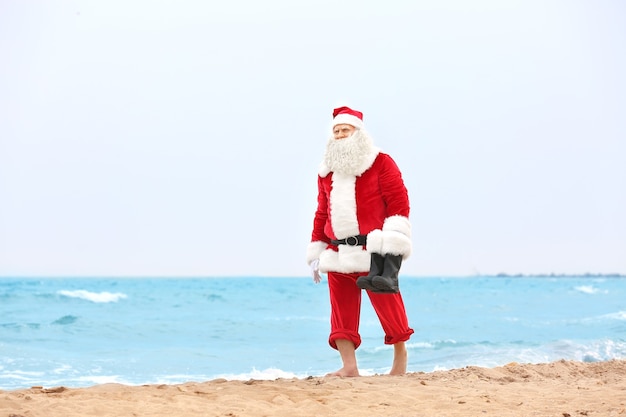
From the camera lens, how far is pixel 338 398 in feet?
14.0

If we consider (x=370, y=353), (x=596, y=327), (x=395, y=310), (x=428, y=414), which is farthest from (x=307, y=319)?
(x=428, y=414)

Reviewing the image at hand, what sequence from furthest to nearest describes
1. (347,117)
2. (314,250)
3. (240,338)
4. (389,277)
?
1. (240,338)
2. (314,250)
3. (347,117)
4. (389,277)

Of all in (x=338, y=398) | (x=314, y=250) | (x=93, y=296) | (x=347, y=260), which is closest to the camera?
(x=338, y=398)

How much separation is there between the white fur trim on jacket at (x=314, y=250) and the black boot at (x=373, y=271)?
474 millimetres

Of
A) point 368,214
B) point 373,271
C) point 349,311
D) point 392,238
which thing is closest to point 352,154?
point 368,214

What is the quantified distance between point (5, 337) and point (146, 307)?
9.39 meters

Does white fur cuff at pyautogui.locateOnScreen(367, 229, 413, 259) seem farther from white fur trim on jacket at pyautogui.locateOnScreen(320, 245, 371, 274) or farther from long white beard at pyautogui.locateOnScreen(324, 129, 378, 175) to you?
long white beard at pyautogui.locateOnScreen(324, 129, 378, 175)

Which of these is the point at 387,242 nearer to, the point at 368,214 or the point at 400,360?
the point at 368,214

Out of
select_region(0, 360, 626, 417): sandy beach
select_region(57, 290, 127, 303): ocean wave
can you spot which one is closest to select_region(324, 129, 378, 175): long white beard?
select_region(0, 360, 626, 417): sandy beach

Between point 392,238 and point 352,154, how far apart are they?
24.2 inches

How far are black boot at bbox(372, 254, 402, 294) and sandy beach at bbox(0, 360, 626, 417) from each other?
554 mm

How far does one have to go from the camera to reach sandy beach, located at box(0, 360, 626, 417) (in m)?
3.94

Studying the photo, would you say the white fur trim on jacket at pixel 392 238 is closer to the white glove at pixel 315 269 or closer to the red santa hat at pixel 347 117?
the white glove at pixel 315 269

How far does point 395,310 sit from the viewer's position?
5.10 metres
